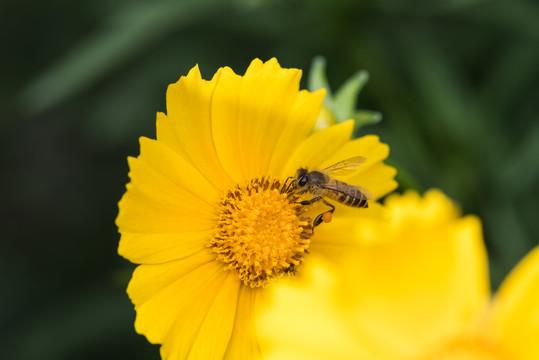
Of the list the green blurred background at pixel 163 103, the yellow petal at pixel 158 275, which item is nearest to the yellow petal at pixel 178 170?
the yellow petal at pixel 158 275

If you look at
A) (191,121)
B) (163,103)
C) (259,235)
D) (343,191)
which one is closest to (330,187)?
(343,191)

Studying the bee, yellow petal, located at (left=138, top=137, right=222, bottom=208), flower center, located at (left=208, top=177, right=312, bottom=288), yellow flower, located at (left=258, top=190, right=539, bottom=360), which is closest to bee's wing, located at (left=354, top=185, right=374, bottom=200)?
the bee

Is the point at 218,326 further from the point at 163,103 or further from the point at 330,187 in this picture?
the point at 163,103

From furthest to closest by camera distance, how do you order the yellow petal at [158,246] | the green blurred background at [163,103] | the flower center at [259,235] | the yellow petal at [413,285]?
the green blurred background at [163,103] < the flower center at [259,235] < the yellow petal at [158,246] < the yellow petal at [413,285]

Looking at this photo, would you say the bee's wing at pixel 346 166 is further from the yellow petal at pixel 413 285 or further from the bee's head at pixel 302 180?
the yellow petal at pixel 413 285

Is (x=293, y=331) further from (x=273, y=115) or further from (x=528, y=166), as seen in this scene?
(x=528, y=166)

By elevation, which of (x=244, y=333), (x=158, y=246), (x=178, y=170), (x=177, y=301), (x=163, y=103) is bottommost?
(x=244, y=333)
